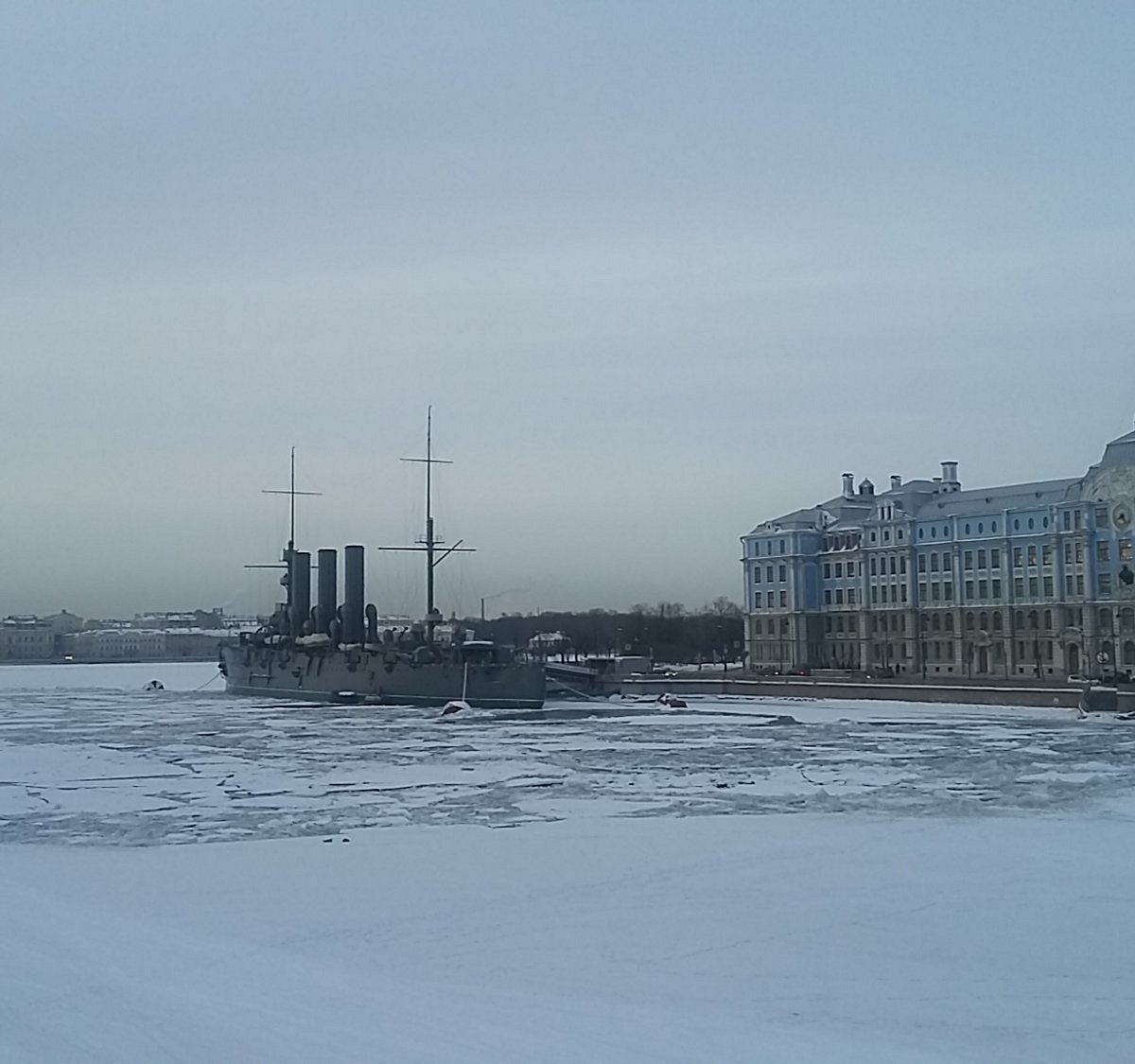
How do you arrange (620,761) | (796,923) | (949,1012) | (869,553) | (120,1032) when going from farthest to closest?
(869,553), (620,761), (796,923), (949,1012), (120,1032)

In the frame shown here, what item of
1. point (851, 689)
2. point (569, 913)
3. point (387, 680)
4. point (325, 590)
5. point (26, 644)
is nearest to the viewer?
point (569, 913)

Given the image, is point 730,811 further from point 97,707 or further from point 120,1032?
point 97,707

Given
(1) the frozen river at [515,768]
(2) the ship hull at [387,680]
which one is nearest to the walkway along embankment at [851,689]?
(1) the frozen river at [515,768]

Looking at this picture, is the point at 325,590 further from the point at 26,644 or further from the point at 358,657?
the point at 26,644

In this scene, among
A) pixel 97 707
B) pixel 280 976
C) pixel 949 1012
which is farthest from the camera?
pixel 97 707

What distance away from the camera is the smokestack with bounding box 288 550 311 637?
66.6 m

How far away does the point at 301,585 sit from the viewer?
2643 inches

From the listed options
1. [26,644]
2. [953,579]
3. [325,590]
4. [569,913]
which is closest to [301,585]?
[325,590]

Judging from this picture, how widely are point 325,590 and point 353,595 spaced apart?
3.19m

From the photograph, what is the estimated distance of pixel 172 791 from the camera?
21.3 metres

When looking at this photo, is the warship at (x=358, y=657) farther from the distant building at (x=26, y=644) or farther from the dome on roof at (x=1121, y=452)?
the distant building at (x=26, y=644)

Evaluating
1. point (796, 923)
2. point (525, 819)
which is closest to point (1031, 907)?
point (796, 923)

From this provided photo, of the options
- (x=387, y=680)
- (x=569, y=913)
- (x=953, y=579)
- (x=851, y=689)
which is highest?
(x=953, y=579)

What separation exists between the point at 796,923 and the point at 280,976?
14.5 ft
